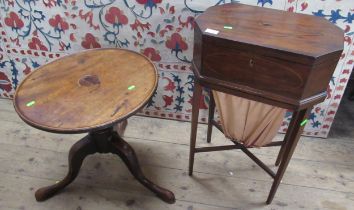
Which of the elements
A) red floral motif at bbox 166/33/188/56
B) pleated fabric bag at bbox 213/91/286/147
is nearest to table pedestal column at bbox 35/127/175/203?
pleated fabric bag at bbox 213/91/286/147

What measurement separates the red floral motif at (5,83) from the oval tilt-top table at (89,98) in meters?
0.92

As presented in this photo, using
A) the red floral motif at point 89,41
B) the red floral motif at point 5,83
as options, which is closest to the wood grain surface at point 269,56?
the red floral motif at point 89,41

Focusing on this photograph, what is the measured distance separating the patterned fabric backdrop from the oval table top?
0.88 feet

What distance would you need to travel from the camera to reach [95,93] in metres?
1.23

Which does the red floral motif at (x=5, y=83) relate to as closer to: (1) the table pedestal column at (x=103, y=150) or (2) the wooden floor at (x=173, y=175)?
(2) the wooden floor at (x=173, y=175)

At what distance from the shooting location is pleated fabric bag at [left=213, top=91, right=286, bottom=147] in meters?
1.43

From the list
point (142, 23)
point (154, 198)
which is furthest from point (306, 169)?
point (142, 23)

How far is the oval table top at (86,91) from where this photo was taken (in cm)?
110

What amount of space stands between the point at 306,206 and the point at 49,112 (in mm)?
1367

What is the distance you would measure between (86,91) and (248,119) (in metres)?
0.82

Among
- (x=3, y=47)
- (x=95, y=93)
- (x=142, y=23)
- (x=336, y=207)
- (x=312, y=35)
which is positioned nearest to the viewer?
(x=312, y=35)

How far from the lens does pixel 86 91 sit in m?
1.24

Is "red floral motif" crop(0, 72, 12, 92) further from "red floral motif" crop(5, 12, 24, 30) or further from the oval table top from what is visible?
the oval table top

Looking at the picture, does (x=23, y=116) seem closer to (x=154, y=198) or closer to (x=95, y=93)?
(x=95, y=93)
